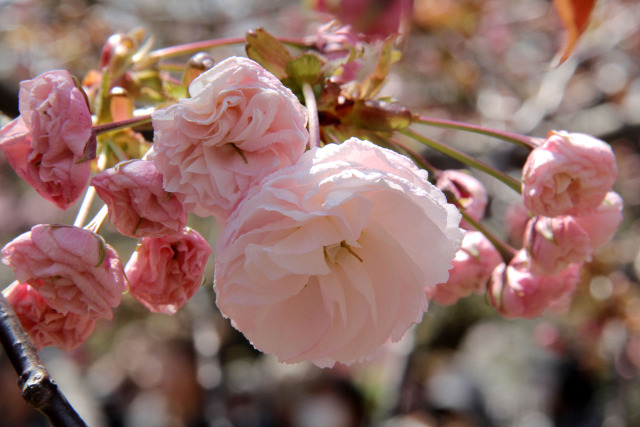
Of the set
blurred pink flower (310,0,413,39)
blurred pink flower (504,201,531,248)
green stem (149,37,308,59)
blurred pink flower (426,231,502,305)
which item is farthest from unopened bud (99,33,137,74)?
blurred pink flower (504,201,531,248)

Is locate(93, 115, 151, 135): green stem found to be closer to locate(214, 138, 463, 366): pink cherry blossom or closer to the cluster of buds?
the cluster of buds

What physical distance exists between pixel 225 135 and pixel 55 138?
0.19 meters

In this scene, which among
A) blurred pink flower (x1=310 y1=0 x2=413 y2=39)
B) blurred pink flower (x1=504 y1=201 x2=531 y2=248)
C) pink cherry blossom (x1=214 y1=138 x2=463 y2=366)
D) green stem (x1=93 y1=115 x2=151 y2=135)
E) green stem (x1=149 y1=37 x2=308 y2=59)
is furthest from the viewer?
blurred pink flower (x1=504 y1=201 x2=531 y2=248)

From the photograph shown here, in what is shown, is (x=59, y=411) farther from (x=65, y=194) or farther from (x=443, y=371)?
(x=443, y=371)

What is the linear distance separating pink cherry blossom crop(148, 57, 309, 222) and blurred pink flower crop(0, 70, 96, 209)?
0.10 meters

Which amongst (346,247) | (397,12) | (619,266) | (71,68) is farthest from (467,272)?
(71,68)

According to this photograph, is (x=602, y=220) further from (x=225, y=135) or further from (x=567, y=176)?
(x=225, y=135)

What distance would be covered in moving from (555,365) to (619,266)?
2.17m

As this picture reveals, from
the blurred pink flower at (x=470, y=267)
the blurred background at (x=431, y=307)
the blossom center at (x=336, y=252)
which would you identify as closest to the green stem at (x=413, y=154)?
the blurred pink flower at (x=470, y=267)

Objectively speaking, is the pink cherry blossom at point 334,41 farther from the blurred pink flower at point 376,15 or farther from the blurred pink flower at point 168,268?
the blurred pink flower at point 168,268

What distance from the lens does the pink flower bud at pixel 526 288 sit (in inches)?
32.7

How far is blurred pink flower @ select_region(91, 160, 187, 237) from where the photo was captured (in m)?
0.56

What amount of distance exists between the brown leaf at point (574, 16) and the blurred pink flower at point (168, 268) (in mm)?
537

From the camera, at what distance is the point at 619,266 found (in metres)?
2.27
